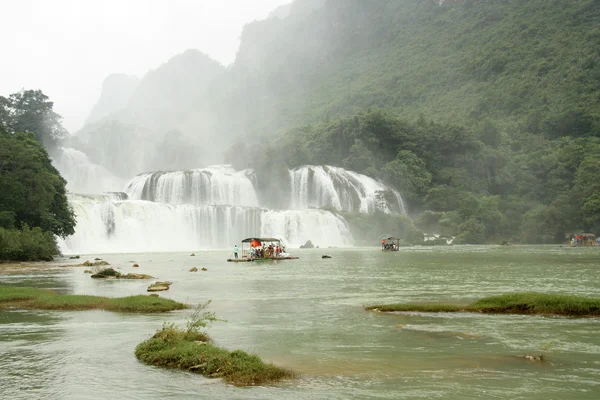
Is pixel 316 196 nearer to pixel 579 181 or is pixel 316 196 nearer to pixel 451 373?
pixel 579 181

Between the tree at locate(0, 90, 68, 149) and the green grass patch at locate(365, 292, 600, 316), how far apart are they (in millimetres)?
68988

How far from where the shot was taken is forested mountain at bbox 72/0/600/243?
6950 cm

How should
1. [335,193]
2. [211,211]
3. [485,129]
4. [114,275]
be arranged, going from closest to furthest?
[114,275] < [211,211] < [335,193] < [485,129]

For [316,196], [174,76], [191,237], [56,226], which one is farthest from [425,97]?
[174,76]

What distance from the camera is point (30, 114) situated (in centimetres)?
7281

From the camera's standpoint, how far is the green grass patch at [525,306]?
12.5 metres

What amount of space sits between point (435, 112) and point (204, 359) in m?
98.1

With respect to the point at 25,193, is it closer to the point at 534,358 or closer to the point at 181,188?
the point at 181,188

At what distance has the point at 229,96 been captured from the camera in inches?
6014

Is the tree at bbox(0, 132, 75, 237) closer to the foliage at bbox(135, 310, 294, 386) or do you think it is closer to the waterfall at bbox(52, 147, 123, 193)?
the foliage at bbox(135, 310, 294, 386)

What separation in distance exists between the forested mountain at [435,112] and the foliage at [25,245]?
38.0 m

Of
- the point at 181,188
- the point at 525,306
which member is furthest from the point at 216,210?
the point at 525,306

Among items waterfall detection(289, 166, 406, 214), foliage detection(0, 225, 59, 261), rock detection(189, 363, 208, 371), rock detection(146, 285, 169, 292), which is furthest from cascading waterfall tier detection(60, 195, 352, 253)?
rock detection(189, 363, 208, 371)

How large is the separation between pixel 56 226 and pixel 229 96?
387ft
